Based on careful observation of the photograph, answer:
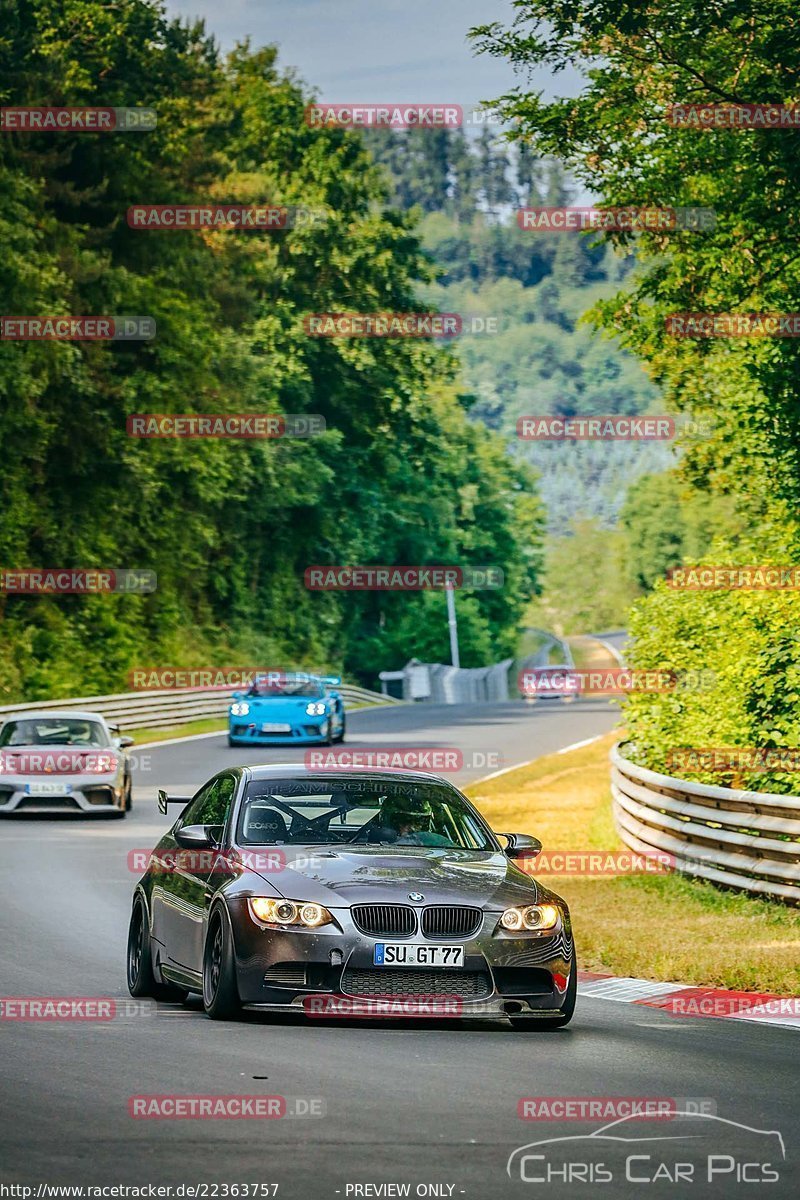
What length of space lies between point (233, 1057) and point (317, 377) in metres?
65.1

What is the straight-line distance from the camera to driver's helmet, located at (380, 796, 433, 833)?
1116 centimetres

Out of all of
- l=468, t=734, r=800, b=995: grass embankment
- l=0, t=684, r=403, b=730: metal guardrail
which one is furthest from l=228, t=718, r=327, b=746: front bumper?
l=468, t=734, r=800, b=995: grass embankment

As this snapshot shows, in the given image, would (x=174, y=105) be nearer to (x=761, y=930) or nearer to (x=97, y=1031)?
(x=761, y=930)

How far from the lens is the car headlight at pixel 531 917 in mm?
10125

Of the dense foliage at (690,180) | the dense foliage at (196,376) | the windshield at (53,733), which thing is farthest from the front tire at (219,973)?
the dense foliage at (196,376)

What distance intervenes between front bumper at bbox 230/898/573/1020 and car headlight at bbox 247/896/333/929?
0.14 feet

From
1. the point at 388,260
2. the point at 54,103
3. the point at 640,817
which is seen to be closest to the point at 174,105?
the point at 54,103

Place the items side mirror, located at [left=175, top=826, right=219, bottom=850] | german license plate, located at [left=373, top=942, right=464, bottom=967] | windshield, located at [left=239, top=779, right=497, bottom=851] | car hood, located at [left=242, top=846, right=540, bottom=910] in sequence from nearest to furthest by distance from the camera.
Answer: german license plate, located at [left=373, top=942, right=464, bottom=967], car hood, located at [left=242, top=846, right=540, bottom=910], side mirror, located at [left=175, top=826, right=219, bottom=850], windshield, located at [left=239, top=779, right=497, bottom=851]

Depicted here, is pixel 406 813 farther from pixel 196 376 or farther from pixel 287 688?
pixel 196 376

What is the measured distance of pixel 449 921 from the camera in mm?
10016

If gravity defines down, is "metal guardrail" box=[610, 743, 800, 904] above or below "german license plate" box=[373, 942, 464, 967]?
below

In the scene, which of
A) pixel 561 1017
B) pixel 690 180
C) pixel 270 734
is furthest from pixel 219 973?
pixel 270 734

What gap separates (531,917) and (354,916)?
3.14 feet

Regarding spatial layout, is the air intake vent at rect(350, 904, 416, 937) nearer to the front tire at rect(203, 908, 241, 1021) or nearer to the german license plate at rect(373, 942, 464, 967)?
the german license plate at rect(373, 942, 464, 967)
